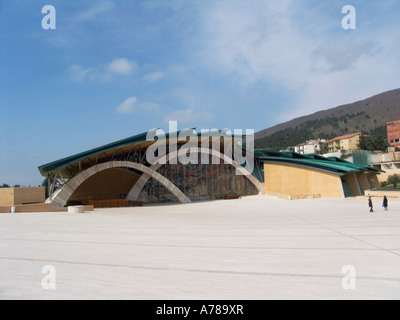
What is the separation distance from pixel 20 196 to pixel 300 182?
30.1 metres

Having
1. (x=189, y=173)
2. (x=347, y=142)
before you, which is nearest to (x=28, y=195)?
(x=189, y=173)

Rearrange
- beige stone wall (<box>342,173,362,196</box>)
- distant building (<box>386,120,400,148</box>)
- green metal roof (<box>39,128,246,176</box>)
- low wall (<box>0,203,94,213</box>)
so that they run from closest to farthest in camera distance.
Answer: low wall (<box>0,203,94,213</box>) → green metal roof (<box>39,128,246,176</box>) → beige stone wall (<box>342,173,362,196</box>) → distant building (<box>386,120,400,148</box>)

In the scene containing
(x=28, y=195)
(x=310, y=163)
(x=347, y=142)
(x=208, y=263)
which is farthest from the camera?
(x=347, y=142)

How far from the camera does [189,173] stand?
4025cm

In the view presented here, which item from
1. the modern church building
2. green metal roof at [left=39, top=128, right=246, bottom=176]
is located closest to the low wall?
the modern church building

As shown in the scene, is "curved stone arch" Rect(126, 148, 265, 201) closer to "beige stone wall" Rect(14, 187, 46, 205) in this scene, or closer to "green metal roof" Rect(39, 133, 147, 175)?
"green metal roof" Rect(39, 133, 147, 175)

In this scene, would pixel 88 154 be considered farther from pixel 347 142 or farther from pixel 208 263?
pixel 347 142

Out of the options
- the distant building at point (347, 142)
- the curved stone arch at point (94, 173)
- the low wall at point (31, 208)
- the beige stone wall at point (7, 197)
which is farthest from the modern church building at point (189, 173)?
the distant building at point (347, 142)

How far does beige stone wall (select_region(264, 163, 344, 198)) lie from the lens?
118ft

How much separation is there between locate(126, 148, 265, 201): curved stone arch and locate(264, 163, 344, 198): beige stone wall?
1.60 m

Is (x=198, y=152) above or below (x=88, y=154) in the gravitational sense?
above

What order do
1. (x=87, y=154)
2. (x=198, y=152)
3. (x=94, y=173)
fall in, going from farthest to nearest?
(x=198, y=152)
(x=94, y=173)
(x=87, y=154)
